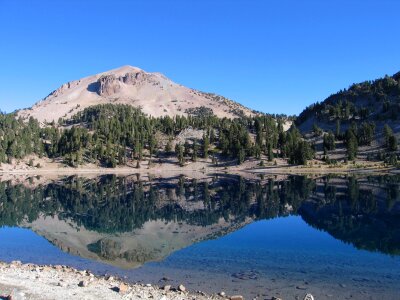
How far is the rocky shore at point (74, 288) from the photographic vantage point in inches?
787

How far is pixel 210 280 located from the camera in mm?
Answer: 25641

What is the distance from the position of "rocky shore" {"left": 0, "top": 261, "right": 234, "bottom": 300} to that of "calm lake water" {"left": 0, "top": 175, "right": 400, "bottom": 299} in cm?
247

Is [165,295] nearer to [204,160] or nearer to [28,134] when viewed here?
[204,160]

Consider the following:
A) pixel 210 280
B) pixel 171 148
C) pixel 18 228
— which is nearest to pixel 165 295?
pixel 210 280

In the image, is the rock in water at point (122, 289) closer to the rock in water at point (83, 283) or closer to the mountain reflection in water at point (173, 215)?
the rock in water at point (83, 283)

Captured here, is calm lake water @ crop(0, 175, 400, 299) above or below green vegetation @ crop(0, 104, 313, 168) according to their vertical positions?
below

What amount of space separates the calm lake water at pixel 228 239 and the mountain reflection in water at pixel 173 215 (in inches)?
5.4

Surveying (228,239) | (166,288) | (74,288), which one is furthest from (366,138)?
(74,288)

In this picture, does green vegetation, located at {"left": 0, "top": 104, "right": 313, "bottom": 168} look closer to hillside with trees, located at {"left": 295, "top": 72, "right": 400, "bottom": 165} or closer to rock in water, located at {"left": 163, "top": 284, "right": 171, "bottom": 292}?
hillside with trees, located at {"left": 295, "top": 72, "right": 400, "bottom": 165}

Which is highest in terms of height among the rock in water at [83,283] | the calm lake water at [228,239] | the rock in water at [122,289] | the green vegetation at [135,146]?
the green vegetation at [135,146]

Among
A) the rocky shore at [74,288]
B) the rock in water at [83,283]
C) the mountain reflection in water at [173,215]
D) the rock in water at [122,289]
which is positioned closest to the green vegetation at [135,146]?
the mountain reflection in water at [173,215]

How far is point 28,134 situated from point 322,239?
544ft

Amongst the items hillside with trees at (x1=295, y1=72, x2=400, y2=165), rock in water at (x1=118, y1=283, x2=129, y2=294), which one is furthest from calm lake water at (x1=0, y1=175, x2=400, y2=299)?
hillside with trees at (x1=295, y1=72, x2=400, y2=165)

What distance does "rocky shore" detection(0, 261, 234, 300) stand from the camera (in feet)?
65.6
